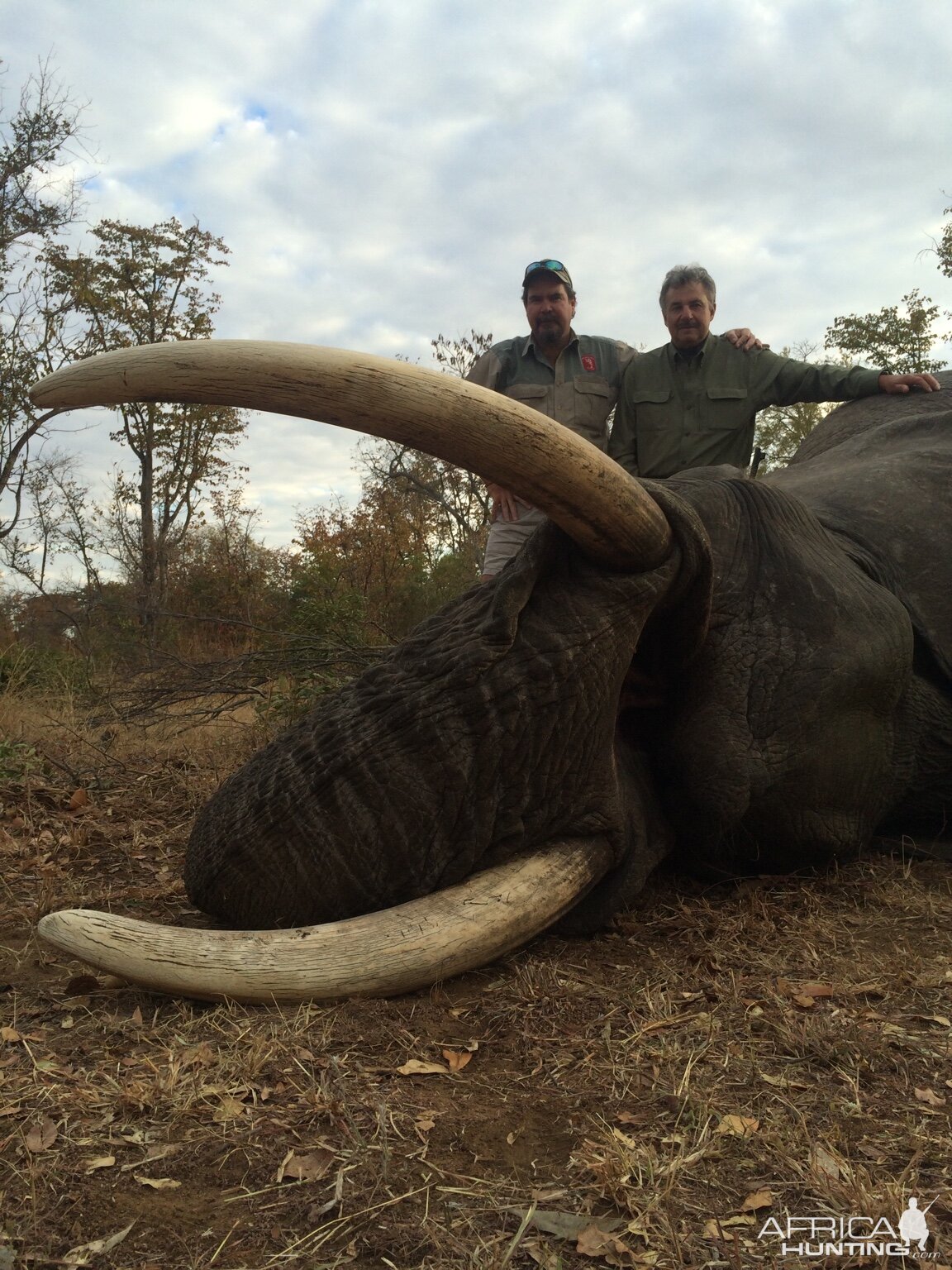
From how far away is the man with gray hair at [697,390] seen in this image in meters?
5.34

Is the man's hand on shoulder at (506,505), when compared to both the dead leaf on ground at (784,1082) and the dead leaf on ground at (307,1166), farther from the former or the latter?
the dead leaf on ground at (307,1166)

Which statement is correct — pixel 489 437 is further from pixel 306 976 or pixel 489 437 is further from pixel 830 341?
pixel 830 341

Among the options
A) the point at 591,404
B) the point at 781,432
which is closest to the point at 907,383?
the point at 591,404

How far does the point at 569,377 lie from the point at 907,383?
166 centimetres

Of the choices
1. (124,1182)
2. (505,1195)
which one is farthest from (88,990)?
(505,1195)

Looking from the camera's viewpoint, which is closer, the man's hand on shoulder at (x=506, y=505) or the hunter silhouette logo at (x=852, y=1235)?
the hunter silhouette logo at (x=852, y=1235)

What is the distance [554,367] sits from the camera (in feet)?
18.4

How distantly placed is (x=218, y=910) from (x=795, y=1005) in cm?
146

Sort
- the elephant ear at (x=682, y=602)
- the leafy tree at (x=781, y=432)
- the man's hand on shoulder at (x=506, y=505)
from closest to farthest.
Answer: the elephant ear at (x=682, y=602), the man's hand on shoulder at (x=506, y=505), the leafy tree at (x=781, y=432)

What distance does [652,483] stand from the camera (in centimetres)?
304

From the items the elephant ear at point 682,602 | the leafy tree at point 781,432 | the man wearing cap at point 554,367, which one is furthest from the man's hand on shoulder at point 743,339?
the leafy tree at point 781,432

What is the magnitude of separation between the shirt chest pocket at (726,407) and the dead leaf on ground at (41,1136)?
441cm

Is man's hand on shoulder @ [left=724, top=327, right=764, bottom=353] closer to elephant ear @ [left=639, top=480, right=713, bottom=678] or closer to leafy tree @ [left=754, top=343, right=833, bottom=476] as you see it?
elephant ear @ [left=639, top=480, right=713, bottom=678]

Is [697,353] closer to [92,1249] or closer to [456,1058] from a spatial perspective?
[456,1058]
